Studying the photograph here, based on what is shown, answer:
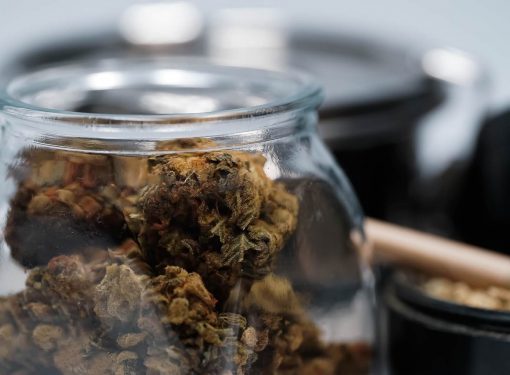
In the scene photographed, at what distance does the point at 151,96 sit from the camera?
1.96 ft

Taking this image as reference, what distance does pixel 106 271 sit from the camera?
0.38m

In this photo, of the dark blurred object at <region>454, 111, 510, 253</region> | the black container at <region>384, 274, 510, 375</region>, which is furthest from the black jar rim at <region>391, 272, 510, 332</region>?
the dark blurred object at <region>454, 111, 510, 253</region>

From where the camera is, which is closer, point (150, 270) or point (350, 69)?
point (150, 270)

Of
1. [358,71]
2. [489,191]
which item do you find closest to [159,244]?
[489,191]

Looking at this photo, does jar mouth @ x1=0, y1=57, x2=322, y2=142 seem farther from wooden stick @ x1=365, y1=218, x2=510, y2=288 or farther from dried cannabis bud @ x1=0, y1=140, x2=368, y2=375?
wooden stick @ x1=365, y1=218, x2=510, y2=288

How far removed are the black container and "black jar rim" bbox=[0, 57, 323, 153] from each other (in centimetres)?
14

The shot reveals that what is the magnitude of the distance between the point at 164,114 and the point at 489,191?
30cm

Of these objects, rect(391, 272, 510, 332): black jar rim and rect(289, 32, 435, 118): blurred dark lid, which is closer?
rect(391, 272, 510, 332): black jar rim

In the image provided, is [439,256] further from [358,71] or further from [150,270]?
[358,71]

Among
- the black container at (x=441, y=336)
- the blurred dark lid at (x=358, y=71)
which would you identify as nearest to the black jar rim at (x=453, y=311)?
the black container at (x=441, y=336)

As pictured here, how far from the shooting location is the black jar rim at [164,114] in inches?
15.5

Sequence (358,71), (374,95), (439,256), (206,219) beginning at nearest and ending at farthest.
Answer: (206,219) → (439,256) → (374,95) → (358,71)

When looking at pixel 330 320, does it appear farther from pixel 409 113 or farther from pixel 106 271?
pixel 409 113

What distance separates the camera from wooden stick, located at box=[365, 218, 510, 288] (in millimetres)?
519
